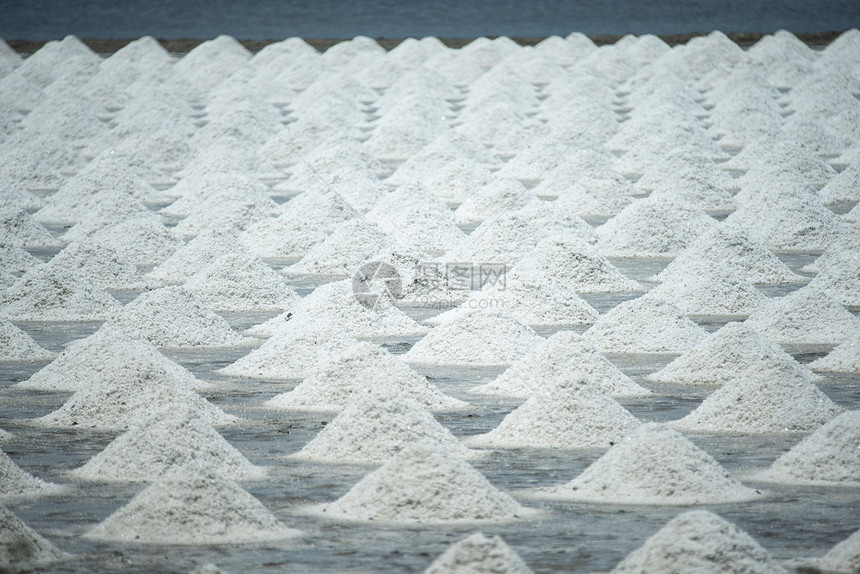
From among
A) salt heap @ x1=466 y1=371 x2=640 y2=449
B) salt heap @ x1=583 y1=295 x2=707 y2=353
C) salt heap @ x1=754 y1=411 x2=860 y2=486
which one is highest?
salt heap @ x1=583 y1=295 x2=707 y2=353

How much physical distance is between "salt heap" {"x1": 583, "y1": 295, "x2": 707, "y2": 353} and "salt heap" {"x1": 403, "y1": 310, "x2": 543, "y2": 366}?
1.46ft

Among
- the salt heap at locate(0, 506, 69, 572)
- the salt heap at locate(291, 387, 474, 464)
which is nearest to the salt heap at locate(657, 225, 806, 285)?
the salt heap at locate(291, 387, 474, 464)

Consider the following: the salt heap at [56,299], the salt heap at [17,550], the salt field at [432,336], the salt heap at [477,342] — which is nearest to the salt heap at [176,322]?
the salt field at [432,336]

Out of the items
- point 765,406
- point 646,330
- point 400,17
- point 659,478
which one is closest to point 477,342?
point 646,330

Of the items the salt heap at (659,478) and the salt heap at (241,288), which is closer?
the salt heap at (659,478)

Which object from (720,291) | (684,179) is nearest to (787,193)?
(684,179)

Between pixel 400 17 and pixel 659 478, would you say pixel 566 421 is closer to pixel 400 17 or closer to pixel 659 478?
pixel 659 478

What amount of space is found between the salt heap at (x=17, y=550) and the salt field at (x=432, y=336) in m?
0.01

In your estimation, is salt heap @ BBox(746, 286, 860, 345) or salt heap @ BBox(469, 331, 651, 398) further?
salt heap @ BBox(746, 286, 860, 345)

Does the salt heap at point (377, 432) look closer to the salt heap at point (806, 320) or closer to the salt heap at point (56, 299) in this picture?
the salt heap at point (806, 320)

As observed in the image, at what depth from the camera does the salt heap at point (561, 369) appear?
27.9ft

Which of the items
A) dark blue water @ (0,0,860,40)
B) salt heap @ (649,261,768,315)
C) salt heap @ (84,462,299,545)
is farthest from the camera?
dark blue water @ (0,0,860,40)

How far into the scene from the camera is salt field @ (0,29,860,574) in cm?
593

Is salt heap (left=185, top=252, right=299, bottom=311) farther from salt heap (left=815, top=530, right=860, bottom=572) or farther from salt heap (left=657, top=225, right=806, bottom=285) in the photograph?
salt heap (left=815, top=530, right=860, bottom=572)
